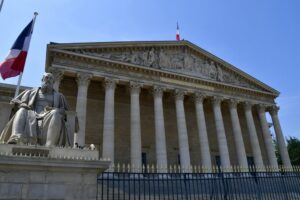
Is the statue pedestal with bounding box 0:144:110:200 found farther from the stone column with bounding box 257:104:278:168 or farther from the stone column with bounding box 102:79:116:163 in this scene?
the stone column with bounding box 257:104:278:168

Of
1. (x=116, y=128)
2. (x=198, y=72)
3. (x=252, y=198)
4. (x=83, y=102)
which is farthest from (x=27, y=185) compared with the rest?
(x=198, y=72)

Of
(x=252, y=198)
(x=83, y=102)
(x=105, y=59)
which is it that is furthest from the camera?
(x=105, y=59)

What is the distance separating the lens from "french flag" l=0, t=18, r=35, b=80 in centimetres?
1226

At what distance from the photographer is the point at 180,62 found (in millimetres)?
23703

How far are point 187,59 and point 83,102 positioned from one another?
36.0ft

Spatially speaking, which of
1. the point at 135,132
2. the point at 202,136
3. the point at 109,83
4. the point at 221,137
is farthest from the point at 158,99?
the point at 221,137

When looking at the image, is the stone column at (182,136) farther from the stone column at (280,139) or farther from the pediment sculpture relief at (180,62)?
the stone column at (280,139)

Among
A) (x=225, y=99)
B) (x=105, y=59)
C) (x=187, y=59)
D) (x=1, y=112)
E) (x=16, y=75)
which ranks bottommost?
(x=1, y=112)

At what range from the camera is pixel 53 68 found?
18109 mm

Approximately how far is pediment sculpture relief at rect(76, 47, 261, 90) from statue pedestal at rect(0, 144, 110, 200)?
15710mm

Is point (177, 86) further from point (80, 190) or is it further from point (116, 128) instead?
point (80, 190)

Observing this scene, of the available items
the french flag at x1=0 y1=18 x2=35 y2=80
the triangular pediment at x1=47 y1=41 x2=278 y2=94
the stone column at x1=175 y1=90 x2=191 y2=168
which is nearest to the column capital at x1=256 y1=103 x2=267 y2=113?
the triangular pediment at x1=47 y1=41 x2=278 y2=94

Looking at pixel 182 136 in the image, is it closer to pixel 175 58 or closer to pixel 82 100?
pixel 175 58

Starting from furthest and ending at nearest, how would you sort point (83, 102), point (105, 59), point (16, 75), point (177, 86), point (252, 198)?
1. point (177, 86)
2. point (105, 59)
3. point (83, 102)
4. point (16, 75)
5. point (252, 198)
